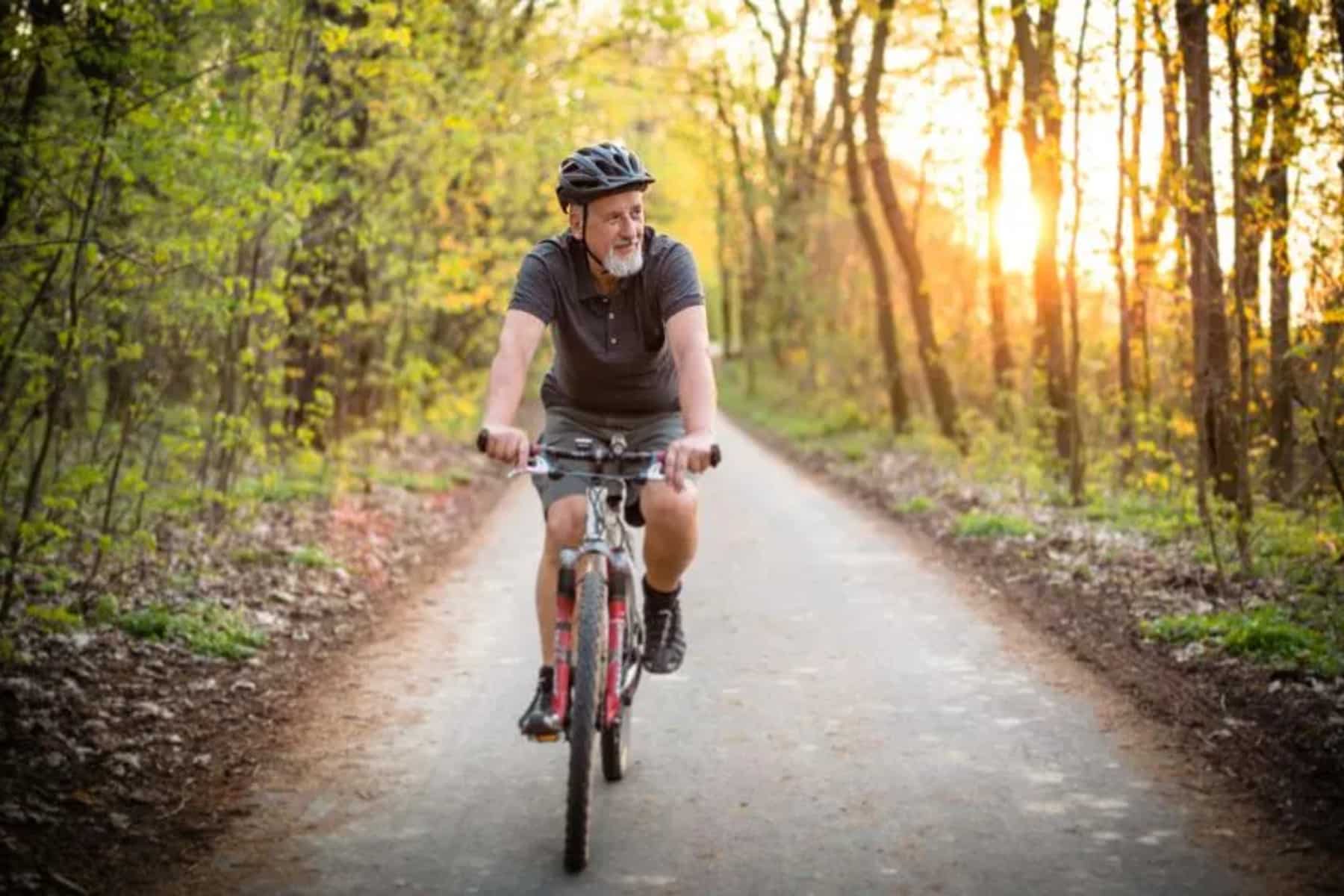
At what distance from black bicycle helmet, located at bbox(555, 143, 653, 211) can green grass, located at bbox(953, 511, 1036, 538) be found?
24.6 ft

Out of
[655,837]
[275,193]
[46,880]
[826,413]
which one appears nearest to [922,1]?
[275,193]

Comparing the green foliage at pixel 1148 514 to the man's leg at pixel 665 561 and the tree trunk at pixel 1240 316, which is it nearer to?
the tree trunk at pixel 1240 316

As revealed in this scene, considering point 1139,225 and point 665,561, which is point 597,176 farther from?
point 1139,225

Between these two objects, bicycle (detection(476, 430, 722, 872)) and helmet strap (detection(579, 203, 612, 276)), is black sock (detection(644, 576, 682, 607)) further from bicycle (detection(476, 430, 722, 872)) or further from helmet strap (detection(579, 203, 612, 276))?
helmet strap (detection(579, 203, 612, 276))

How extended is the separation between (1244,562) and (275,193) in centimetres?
630

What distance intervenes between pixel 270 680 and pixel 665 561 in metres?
2.67

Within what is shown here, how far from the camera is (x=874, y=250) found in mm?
21578

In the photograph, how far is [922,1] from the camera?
14.2m

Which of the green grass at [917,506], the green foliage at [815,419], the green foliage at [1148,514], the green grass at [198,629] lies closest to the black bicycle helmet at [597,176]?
the green grass at [198,629]

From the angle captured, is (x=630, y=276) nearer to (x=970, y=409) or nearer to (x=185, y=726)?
(x=185, y=726)

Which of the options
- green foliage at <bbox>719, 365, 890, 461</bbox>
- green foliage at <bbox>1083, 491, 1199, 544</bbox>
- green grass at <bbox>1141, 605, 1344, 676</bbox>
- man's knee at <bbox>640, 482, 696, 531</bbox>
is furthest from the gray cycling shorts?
green foliage at <bbox>719, 365, 890, 461</bbox>

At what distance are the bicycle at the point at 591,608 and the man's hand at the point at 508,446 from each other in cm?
3

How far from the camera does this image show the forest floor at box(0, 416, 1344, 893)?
15.7 ft

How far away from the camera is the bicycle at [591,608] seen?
437 cm
